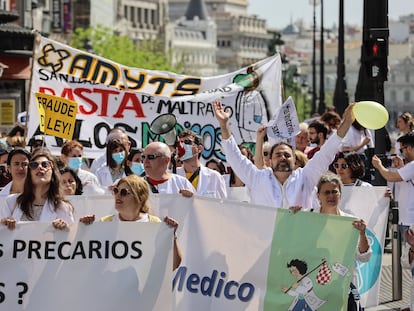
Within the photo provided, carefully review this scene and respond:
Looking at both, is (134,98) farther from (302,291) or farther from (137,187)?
(137,187)

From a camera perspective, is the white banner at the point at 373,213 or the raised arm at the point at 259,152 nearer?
the raised arm at the point at 259,152

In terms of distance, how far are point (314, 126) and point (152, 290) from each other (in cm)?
854

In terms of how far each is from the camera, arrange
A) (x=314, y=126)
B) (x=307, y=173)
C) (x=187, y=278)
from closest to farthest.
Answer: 1. (x=187, y=278)
2. (x=307, y=173)
3. (x=314, y=126)

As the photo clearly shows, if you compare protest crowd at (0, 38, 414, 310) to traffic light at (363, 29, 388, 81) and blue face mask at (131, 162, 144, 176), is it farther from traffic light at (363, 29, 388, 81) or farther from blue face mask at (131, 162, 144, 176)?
traffic light at (363, 29, 388, 81)

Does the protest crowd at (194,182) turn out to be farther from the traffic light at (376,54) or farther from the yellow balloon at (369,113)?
the traffic light at (376,54)

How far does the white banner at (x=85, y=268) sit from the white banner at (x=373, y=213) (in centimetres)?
298

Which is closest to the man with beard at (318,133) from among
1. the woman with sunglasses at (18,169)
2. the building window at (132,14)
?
the woman with sunglasses at (18,169)

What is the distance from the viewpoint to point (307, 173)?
11.4 meters

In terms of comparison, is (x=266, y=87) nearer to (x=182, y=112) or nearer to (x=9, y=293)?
(x=182, y=112)

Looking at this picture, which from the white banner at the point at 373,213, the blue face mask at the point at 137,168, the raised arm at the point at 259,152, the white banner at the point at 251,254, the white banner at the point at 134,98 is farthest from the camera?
the white banner at the point at 134,98

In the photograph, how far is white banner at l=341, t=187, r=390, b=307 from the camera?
1262cm

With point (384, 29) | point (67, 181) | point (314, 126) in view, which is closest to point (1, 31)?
point (314, 126)

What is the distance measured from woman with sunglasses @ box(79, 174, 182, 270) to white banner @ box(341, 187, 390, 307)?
2.92 metres

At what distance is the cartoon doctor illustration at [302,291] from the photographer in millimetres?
10305
